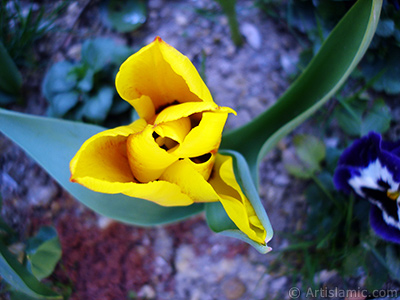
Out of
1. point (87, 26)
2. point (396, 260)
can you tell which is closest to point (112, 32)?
point (87, 26)

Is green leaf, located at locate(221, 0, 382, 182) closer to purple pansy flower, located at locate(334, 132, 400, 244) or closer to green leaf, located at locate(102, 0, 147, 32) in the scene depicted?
purple pansy flower, located at locate(334, 132, 400, 244)

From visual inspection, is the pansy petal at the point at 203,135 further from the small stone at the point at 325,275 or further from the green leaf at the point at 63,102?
the small stone at the point at 325,275

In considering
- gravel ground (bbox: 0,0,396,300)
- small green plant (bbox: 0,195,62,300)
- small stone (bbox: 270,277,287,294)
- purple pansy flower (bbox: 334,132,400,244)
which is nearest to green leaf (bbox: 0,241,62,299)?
small green plant (bbox: 0,195,62,300)

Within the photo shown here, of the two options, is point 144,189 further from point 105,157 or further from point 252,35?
point 252,35

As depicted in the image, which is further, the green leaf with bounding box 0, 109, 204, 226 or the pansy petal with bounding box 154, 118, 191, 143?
the green leaf with bounding box 0, 109, 204, 226

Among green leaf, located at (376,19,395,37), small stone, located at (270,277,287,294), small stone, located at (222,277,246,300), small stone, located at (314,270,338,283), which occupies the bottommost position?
small stone, located at (222,277,246,300)

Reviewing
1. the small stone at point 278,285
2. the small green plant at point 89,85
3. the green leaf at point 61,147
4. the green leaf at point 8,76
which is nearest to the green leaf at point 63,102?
the small green plant at point 89,85
